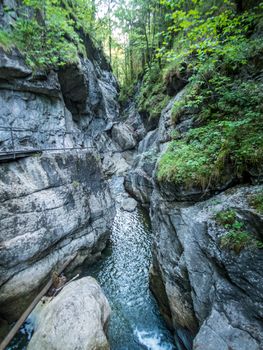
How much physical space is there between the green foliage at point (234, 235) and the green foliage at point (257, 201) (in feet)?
1.30

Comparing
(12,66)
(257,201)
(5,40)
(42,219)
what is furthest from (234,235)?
(5,40)

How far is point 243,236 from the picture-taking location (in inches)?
139

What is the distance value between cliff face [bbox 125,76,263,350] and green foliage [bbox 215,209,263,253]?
0.02 m

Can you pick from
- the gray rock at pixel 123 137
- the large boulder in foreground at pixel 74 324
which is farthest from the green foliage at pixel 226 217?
the gray rock at pixel 123 137

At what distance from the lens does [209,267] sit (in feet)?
13.7

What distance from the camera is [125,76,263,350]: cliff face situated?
3281 millimetres

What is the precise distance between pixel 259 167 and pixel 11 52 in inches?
472

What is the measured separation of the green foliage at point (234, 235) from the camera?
11.3 ft

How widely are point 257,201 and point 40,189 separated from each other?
274 inches

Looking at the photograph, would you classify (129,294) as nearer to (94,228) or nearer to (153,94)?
(94,228)

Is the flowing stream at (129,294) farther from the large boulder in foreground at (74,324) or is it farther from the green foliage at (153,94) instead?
the green foliage at (153,94)

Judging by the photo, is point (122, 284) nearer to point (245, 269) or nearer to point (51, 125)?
point (245, 269)

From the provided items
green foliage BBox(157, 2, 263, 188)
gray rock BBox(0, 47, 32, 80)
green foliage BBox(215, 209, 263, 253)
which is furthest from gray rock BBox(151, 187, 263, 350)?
gray rock BBox(0, 47, 32, 80)

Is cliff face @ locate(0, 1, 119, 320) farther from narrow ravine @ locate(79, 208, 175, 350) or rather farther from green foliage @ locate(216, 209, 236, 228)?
green foliage @ locate(216, 209, 236, 228)
